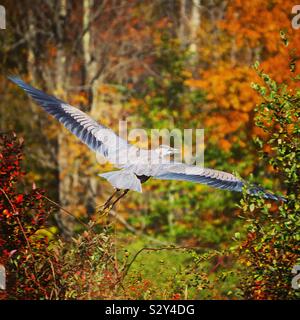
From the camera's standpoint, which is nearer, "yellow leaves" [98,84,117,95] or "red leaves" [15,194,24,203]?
"red leaves" [15,194,24,203]

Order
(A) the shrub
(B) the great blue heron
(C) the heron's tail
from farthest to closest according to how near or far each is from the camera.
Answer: (B) the great blue heron → (C) the heron's tail → (A) the shrub

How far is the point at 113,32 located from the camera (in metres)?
A: 16.9

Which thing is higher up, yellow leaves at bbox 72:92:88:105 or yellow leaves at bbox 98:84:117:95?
yellow leaves at bbox 98:84:117:95

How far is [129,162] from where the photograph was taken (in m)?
6.22

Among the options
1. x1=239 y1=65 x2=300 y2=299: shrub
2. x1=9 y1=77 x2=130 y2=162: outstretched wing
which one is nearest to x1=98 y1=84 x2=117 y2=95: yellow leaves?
x1=9 y1=77 x2=130 y2=162: outstretched wing

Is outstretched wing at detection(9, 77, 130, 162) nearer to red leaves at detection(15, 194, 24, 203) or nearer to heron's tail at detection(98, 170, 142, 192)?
heron's tail at detection(98, 170, 142, 192)

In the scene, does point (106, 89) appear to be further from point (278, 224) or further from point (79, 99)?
point (278, 224)

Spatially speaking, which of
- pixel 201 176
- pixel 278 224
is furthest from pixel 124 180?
pixel 278 224

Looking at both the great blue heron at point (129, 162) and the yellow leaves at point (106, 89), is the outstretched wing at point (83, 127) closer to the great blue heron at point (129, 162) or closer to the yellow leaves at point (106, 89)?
the great blue heron at point (129, 162)

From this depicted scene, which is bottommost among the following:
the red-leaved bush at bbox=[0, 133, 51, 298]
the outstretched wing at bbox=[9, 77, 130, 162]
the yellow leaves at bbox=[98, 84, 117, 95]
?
the red-leaved bush at bbox=[0, 133, 51, 298]

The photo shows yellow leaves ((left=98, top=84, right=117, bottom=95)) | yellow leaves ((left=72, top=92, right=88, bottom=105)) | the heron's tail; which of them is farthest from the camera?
yellow leaves ((left=98, top=84, right=117, bottom=95))

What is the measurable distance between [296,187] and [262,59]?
772cm

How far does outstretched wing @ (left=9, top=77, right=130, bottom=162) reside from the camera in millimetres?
6539

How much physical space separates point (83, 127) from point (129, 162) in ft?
2.78
